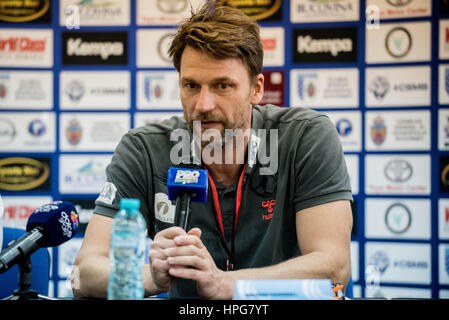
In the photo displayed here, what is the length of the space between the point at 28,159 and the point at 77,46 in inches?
33.2

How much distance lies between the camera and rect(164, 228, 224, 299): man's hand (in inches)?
31.9

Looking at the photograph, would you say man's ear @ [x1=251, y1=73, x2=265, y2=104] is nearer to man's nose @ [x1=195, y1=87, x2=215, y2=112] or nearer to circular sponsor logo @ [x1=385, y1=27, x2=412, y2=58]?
man's nose @ [x1=195, y1=87, x2=215, y2=112]

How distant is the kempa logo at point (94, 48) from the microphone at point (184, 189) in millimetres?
2409

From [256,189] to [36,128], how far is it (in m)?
2.28

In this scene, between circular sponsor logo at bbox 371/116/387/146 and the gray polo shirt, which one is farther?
circular sponsor logo at bbox 371/116/387/146

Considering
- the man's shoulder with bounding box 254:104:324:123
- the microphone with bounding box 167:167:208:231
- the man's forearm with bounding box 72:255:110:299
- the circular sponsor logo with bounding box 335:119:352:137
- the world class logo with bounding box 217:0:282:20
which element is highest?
the world class logo with bounding box 217:0:282:20

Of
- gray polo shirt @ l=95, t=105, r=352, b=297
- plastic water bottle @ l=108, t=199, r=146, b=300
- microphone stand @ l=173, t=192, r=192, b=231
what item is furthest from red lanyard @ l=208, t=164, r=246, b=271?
plastic water bottle @ l=108, t=199, r=146, b=300

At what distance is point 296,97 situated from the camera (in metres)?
2.98

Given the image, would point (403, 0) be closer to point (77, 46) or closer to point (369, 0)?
point (369, 0)

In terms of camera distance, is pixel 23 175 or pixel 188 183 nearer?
pixel 188 183

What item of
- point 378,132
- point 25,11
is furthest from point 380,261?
point 25,11

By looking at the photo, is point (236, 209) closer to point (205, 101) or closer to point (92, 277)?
point (205, 101)

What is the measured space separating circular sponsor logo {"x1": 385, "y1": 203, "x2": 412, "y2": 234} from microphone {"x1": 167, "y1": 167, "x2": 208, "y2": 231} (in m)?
2.31

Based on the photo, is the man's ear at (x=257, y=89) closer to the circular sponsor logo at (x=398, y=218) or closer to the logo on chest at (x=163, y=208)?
the logo on chest at (x=163, y=208)
